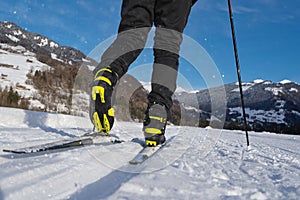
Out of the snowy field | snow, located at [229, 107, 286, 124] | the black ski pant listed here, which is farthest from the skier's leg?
snow, located at [229, 107, 286, 124]

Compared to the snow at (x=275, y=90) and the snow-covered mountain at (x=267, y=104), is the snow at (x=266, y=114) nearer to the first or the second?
the snow-covered mountain at (x=267, y=104)

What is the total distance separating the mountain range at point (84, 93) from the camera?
534 centimetres

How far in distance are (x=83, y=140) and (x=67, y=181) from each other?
20.3 inches

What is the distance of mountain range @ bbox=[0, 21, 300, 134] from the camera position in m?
5.34

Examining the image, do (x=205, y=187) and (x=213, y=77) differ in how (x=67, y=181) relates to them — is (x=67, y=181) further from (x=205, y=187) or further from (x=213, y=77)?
(x=213, y=77)

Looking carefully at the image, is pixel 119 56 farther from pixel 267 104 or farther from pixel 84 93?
pixel 267 104

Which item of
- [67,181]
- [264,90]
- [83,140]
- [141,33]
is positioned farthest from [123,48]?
[264,90]

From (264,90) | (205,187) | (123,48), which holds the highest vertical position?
(264,90)

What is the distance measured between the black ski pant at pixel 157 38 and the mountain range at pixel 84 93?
0.31m

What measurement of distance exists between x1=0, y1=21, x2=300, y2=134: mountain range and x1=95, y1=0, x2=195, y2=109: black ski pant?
31 centimetres

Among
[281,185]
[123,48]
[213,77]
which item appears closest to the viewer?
[281,185]

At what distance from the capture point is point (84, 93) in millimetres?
7363

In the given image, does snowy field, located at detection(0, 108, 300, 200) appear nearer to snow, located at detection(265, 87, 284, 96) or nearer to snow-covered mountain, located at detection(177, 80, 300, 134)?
snow-covered mountain, located at detection(177, 80, 300, 134)

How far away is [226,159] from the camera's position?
950 mm
